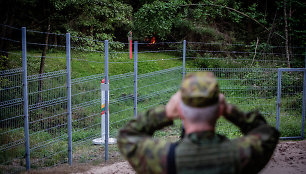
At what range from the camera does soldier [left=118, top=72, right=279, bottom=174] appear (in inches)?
57.3

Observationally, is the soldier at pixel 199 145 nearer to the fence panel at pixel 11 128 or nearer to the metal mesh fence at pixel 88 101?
the metal mesh fence at pixel 88 101

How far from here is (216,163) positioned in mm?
1453

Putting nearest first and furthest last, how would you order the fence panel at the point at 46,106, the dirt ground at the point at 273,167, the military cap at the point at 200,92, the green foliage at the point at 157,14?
the military cap at the point at 200,92
the dirt ground at the point at 273,167
the fence panel at the point at 46,106
the green foliage at the point at 157,14

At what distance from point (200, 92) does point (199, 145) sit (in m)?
0.26

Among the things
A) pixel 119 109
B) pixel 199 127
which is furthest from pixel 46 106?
pixel 199 127

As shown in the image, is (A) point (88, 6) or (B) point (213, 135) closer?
(B) point (213, 135)

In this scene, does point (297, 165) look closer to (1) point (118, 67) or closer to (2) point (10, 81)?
(2) point (10, 81)

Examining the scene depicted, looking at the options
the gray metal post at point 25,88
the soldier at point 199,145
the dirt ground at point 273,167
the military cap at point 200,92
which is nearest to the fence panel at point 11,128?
the gray metal post at point 25,88

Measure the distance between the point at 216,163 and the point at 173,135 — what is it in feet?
23.4

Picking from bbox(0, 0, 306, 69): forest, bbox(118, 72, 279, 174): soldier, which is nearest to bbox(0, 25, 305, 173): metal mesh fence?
bbox(0, 0, 306, 69): forest

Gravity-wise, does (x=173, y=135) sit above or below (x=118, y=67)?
→ below

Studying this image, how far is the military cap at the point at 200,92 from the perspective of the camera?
1444 mm

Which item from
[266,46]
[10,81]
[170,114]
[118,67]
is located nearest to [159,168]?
[170,114]

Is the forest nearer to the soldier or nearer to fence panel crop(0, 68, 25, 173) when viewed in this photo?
fence panel crop(0, 68, 25, 173)
